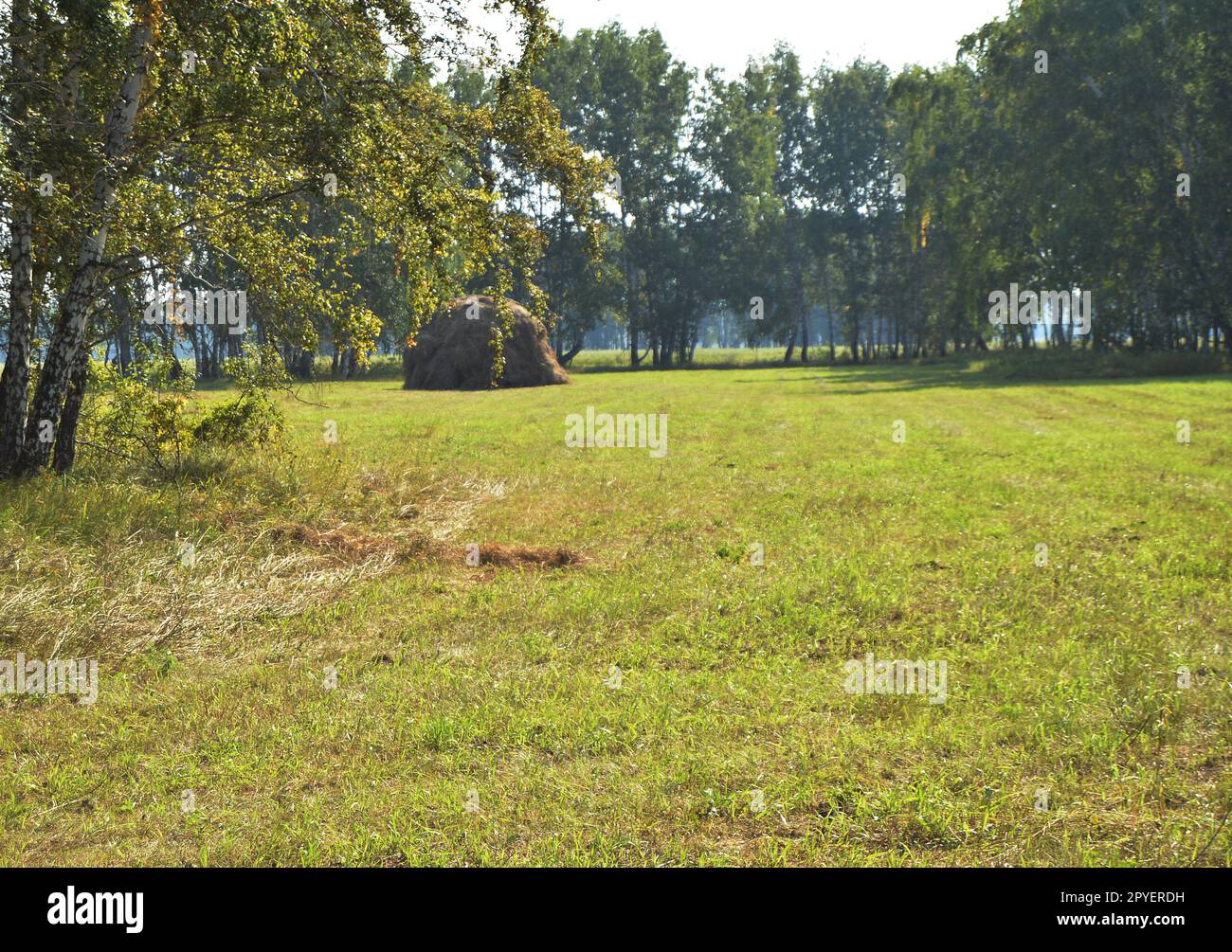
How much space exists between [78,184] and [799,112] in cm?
7203

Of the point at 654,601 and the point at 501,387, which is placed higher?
the point at 501,387

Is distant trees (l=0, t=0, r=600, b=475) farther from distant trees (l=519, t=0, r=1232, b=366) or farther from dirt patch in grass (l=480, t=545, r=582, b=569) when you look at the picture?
distant trees (l=519, t=0, r=1232, b=366)

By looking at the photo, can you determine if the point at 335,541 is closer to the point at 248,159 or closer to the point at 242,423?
the point at 242,423

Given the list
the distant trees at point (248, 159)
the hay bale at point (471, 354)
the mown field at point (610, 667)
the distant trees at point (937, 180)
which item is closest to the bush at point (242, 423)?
the mown field at point (610, 667)

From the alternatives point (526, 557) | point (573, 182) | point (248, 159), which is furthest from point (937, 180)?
point (526, 557)

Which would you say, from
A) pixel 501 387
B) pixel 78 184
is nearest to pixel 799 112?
pixel 501 387

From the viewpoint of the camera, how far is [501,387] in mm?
37219

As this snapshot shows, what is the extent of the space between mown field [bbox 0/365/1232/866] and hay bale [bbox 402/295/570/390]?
79.0ft

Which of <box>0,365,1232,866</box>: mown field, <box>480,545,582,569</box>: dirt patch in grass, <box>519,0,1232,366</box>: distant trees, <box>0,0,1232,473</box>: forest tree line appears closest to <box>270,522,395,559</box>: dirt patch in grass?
<box>0,365,1232,866</box>: mown field

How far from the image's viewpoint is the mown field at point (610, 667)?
4094mm

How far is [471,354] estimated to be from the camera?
36875 millimetres

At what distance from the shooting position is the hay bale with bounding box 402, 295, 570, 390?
36.9 m
